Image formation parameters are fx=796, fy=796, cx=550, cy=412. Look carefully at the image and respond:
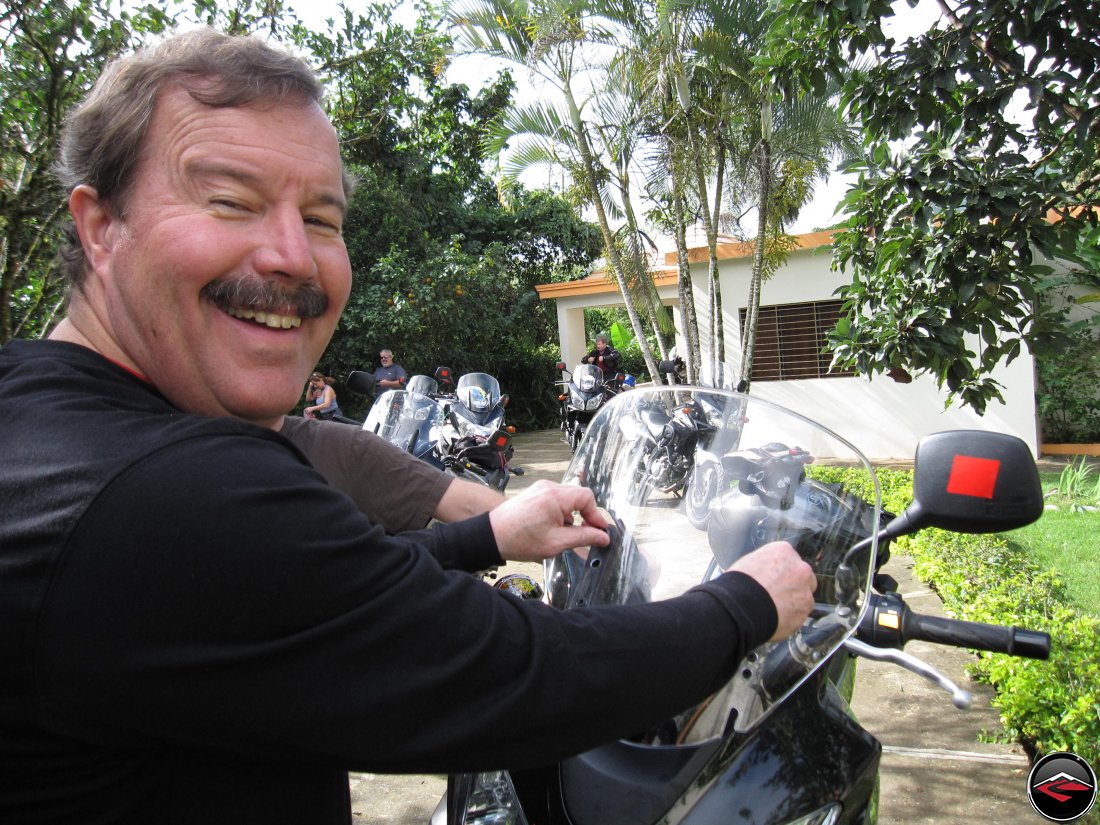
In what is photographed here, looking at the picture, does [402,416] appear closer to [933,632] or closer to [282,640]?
[933,632]

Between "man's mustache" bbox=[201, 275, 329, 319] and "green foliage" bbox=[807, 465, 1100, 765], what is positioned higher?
"man's mustache" bbox=[201, 275, 329, 319]

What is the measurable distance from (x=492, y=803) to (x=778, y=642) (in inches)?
20.1

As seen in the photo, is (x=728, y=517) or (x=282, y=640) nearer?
(x=282, y=640)

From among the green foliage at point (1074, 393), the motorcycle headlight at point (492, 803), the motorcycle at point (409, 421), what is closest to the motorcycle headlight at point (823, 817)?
the motorcycle headlight at point (492, 803)

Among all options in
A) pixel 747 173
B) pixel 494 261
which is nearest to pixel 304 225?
pixel 747 173

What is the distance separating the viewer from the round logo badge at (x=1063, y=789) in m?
1.45

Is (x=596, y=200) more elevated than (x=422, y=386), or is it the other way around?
(x=596, y=200)

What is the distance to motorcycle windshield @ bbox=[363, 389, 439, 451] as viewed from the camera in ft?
18.2

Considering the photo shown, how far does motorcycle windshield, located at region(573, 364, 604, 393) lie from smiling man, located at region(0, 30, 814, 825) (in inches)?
402

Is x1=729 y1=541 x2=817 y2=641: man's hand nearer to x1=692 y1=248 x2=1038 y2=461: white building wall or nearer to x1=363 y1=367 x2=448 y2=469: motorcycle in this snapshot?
x1=363 y1=367 x2=448 y2=469: motorcycle

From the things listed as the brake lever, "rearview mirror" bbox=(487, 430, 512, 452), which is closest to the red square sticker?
the brake lever

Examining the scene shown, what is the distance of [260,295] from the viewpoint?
3.24 ft

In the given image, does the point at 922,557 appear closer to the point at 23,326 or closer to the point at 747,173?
the point at 23,326

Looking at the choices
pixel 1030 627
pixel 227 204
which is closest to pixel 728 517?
pixel 227 204
